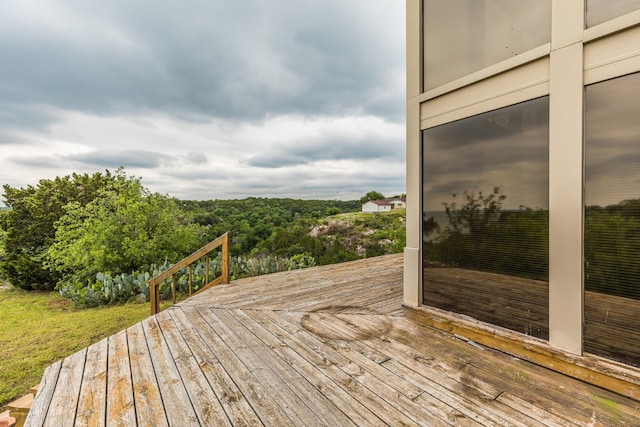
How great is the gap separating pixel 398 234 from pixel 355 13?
6247 millimetres

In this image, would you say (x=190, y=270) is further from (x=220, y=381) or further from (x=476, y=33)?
(x=476, y=33)

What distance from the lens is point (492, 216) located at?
7.13 ft

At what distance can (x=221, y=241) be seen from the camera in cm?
413

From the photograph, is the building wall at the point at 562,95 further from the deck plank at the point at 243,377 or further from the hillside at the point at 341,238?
the hillside at the point at 341,238

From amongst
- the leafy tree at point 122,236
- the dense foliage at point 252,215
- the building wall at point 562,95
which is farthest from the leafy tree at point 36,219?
the building wall at point 562,95

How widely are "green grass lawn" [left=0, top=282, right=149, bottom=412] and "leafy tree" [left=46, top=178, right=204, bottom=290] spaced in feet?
3.29

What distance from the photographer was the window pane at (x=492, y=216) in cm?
196

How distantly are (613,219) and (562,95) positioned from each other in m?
0.86

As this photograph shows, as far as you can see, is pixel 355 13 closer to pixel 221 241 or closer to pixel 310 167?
pixel 221 241

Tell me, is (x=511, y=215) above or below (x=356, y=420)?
above

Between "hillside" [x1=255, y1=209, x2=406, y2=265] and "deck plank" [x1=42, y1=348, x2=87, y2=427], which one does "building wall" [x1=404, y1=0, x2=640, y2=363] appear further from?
"hillside" [x1=255, y1=209, x2=406, y2=265]

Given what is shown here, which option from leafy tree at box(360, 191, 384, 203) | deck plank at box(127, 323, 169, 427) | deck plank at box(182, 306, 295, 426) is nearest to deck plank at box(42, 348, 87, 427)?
deck plank at box(127, 323, 169, 427)

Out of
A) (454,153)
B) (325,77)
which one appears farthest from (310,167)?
(454,153)

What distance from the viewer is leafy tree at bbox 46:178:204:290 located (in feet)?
21.5
